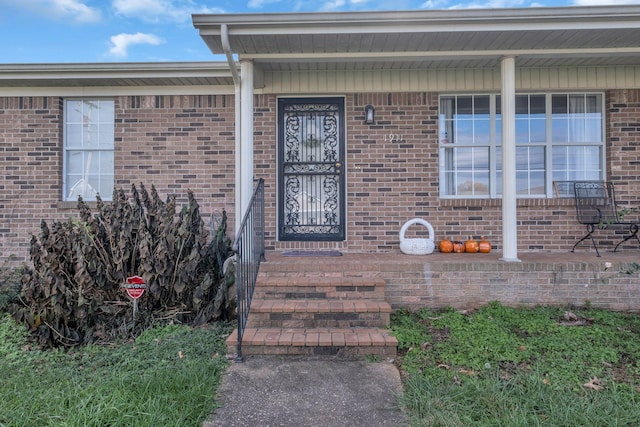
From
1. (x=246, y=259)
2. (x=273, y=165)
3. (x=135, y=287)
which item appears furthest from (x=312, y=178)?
(x=135, y=287)

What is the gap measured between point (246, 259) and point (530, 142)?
4.29 meters

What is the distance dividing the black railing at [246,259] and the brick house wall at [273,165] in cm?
106

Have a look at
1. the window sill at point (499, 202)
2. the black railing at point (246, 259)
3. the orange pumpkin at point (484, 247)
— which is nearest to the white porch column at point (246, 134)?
the black railing at point (246, 259)

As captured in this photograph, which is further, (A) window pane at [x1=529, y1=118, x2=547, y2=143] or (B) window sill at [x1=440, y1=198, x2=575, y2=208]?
(A) window pane at [x1=529, y1=118, x2=547, y2=143]

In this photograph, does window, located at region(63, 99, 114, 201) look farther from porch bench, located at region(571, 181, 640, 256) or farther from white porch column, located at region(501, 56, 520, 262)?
porch bench, located at region(571, 181, 640, 256)

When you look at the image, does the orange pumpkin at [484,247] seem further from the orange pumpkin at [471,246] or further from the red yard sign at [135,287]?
the red yard sign at [135,287]

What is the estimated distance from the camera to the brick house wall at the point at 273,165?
530 centimetres

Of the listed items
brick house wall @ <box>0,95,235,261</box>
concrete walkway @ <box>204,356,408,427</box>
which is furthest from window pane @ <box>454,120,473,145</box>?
concrete walkway @ <box>204,356,408,427</box>

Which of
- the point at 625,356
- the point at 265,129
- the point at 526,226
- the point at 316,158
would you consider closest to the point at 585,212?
the point at 526,226

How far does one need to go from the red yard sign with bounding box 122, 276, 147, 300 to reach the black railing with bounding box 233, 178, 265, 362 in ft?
3.55

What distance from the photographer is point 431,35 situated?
13.5ft

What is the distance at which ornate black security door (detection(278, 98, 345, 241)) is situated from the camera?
17.7 ft

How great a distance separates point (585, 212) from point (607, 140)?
106cm

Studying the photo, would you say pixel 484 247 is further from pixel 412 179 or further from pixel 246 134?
pixel 246 134
